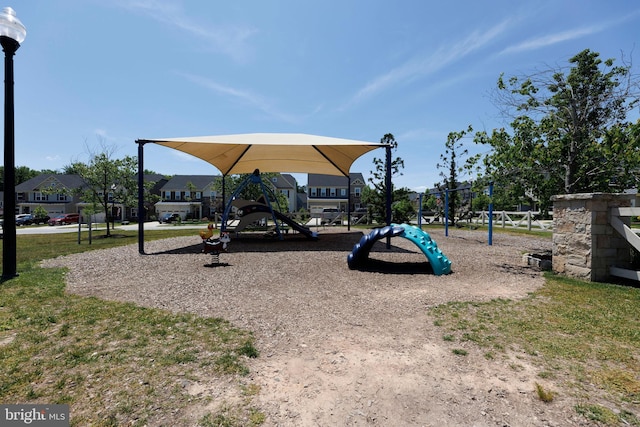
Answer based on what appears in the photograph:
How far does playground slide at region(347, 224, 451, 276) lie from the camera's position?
786cm

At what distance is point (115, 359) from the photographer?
11.0 ft

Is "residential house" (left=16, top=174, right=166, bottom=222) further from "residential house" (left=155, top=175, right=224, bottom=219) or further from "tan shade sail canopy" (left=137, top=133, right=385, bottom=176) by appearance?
"tan shade sail canopy" (left=137, top=133, right=385, bottom=176)

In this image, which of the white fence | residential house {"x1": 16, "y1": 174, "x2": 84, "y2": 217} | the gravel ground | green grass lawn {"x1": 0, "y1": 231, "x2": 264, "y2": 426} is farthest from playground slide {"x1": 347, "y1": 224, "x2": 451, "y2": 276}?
residential house {"x1": 16, "y1": 174, "x2": 84, "y2": 217}

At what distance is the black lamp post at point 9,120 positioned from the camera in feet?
21.9

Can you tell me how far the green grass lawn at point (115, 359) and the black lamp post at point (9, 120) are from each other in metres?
2.43

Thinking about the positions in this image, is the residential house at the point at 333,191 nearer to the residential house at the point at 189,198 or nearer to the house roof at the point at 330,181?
the house roof at the point at 330,181

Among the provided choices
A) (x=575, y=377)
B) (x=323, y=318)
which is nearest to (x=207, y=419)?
(x=323, y=318)

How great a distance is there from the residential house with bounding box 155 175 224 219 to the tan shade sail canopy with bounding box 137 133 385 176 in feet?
116

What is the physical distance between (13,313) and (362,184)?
51.3 m

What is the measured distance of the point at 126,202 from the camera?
21.7 metres

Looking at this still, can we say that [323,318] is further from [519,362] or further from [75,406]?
[75,406]

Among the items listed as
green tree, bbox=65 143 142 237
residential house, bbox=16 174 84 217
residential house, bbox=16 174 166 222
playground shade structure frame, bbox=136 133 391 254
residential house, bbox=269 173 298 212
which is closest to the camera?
playground shade structure frame, bbox=136 133 391 254

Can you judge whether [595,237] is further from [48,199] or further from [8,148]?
[48,199]

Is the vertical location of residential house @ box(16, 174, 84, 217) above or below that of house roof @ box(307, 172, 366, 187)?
below
